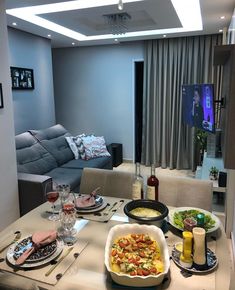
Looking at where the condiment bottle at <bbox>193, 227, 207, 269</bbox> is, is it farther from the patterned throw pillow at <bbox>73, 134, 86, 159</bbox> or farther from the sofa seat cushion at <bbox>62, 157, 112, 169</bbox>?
the patterned throw pillow at <bbox>73, 134, 86, 159</bbox>

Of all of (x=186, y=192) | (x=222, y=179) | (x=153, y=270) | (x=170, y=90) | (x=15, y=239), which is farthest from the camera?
(x=170, y=90)

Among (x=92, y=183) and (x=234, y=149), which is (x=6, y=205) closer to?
(x=92, y=183)

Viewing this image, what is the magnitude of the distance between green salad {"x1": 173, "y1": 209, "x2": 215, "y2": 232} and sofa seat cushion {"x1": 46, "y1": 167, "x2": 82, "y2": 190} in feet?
6.55

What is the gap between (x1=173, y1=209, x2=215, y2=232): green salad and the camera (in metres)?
1.40

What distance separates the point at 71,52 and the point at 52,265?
5.11 meters

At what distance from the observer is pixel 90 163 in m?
4.06

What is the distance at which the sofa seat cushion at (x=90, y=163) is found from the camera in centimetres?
396

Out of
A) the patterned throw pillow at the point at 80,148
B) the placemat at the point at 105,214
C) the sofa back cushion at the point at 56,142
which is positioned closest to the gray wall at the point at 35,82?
the sofa back cushion at the point at 56,142

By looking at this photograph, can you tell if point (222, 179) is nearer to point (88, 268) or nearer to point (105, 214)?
point (105, 214)

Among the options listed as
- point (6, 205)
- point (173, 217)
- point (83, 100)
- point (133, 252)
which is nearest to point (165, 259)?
point (133, 252)

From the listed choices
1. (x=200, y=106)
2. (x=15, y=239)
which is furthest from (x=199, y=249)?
(x=200, y=106)

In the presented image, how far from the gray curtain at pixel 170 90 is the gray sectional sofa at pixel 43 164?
1.23 m

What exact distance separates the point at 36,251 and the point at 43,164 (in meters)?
2.55

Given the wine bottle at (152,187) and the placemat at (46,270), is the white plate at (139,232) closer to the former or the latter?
the placemat at (46,270)
